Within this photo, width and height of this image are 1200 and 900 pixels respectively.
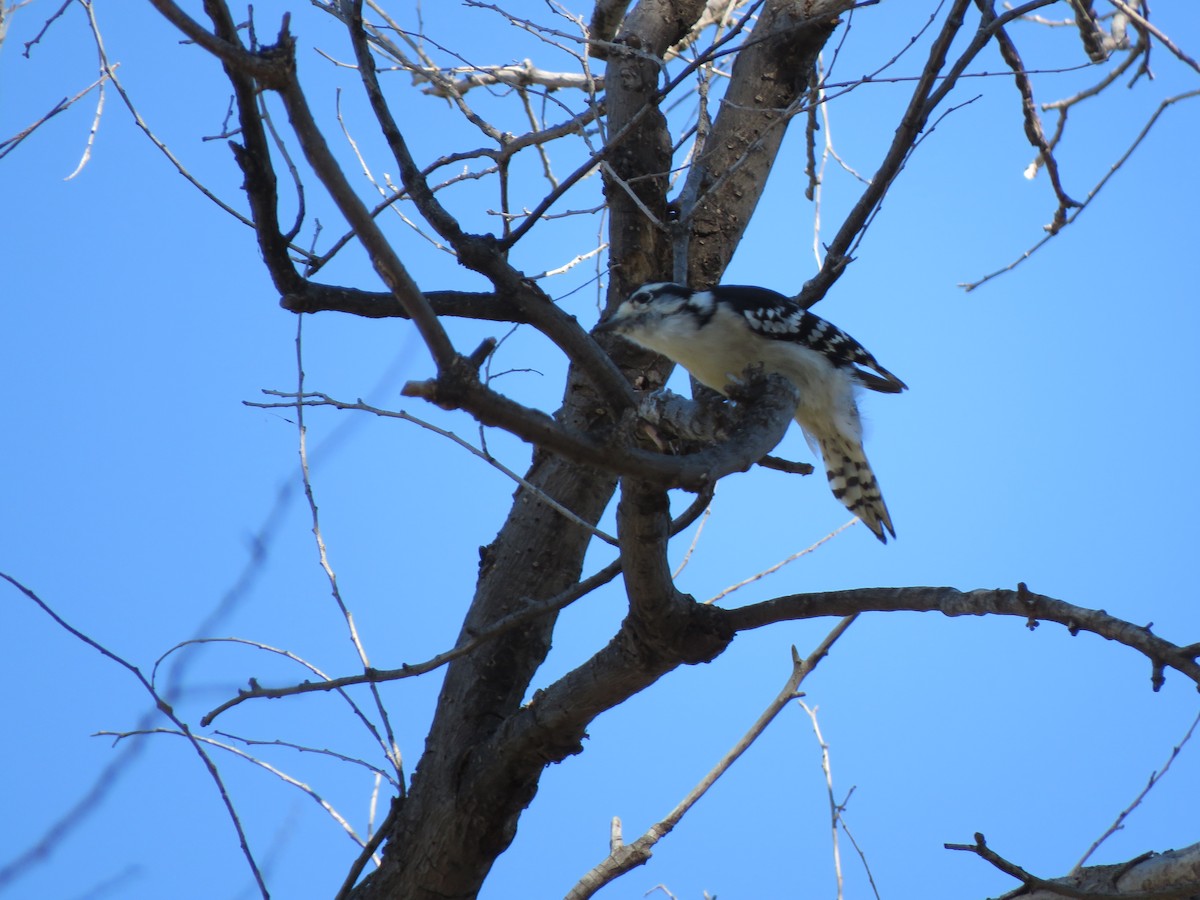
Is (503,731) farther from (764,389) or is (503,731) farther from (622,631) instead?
(764,389)

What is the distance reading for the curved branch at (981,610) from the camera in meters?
1.91

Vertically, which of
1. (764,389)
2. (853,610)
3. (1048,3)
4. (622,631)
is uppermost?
(1048,3)

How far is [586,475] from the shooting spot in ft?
11.0

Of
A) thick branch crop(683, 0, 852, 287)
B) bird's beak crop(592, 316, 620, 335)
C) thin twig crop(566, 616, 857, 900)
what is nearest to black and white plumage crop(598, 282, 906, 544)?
bird's beak crop(592, 316, 620, 335)

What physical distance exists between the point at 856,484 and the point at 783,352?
0.75 m

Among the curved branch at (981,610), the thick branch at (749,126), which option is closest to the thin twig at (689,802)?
the curved branch at (981,610)

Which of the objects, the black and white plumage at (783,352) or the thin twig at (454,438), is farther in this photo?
the black and white plumage at (783,352)

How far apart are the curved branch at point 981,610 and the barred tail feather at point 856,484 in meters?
2.09

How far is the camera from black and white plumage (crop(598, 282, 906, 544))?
3.72 meters

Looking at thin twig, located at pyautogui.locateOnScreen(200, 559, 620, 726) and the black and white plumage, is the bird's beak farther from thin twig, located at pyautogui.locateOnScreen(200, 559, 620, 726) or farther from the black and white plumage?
thin twig, located at pyautogui.locateOnScreen(200, 559, 620, 726)

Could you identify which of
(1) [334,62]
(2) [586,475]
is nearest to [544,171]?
(1) [334,62]

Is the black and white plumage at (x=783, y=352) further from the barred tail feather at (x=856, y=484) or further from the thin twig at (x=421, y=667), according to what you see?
the thin twig at (x=421, y=667)

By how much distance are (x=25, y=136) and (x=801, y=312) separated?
2606mm

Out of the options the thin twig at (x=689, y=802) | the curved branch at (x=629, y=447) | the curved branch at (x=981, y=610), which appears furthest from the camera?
the thin twig at (x=689, y=802)
